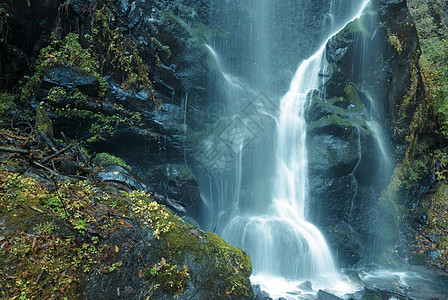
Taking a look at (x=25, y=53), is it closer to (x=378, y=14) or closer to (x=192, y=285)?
(x=192, y=285)

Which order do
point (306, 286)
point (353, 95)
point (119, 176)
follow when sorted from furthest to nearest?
point (353, 95), point (306, 286), point (119, 176)

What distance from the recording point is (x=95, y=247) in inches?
91.9

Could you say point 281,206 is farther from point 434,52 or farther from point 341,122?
point 434,52

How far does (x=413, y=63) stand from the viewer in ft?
38.0

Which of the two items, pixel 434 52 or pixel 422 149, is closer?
pixel 422 149

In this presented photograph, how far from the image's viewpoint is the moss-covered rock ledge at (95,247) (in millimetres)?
2014

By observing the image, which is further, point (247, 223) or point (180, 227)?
point (247, 223)

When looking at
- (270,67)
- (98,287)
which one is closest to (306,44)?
(270,67)

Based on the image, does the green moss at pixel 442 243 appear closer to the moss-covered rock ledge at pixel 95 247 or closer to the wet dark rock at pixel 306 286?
the wet dark rock at pixel 306 286

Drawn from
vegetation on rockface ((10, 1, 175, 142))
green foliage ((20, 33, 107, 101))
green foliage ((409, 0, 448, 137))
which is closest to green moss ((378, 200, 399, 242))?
green foliage ((409, 0, 448, 137))

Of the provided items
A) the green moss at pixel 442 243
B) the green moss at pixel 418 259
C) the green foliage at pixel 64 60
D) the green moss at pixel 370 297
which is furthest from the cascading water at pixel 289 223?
the green foliage at pixel 64 60

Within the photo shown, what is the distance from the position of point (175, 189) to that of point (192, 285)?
20.0 feet

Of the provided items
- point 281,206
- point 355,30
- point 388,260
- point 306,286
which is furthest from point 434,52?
point 306,286

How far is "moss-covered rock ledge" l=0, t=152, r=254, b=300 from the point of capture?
201 centimetres
